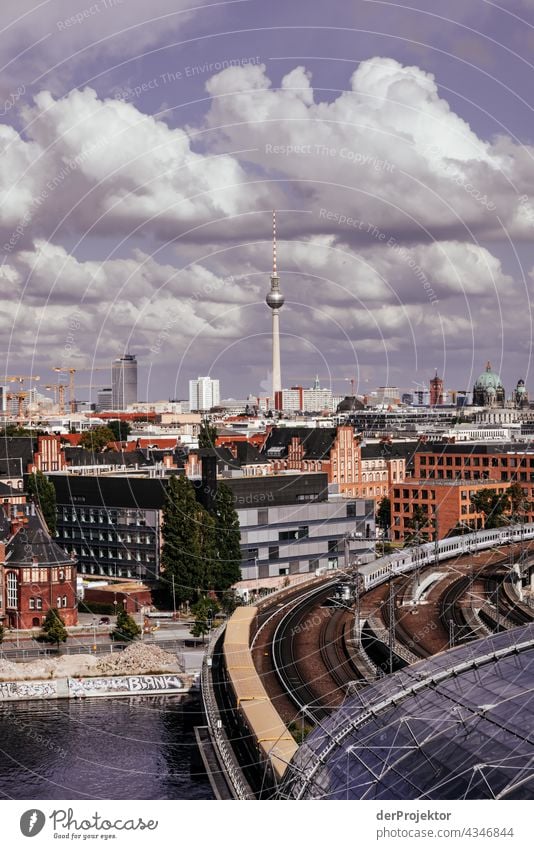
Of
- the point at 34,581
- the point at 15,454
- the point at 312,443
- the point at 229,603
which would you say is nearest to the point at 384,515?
the point at 312,443

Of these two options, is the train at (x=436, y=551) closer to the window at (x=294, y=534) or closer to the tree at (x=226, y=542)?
the window at (x=294, y=534)

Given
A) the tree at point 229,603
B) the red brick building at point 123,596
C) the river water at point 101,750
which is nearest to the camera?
the river water at point 101,750

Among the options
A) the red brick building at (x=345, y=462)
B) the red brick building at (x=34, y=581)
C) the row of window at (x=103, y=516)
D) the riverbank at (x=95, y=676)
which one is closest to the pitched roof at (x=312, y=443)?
the red brick building at (x=345, y=462)

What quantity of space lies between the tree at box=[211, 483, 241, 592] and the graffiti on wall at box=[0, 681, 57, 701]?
14.1 meters

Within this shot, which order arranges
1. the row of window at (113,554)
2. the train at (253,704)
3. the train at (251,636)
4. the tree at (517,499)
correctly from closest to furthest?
the train at (253,704) < the train at (251,636) < the row of window at (113,554) < the tree at (517,499)

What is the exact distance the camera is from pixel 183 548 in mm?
66062

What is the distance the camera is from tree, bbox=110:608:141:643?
60.1m

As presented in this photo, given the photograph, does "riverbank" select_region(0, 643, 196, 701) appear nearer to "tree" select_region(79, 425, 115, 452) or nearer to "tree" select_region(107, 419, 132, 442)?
"tree" select_region(79, 425, 115, 452)

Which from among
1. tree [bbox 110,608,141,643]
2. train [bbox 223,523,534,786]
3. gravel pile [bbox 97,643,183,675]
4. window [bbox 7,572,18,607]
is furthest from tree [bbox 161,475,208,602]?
gravel pile [bbox 97,643,183,675]

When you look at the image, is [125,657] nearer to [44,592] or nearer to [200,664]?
[200,664]

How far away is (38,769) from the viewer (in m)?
42.4

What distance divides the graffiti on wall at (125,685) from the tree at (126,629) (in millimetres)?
4956

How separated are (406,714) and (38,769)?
673 inches

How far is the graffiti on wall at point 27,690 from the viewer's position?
5369cm
